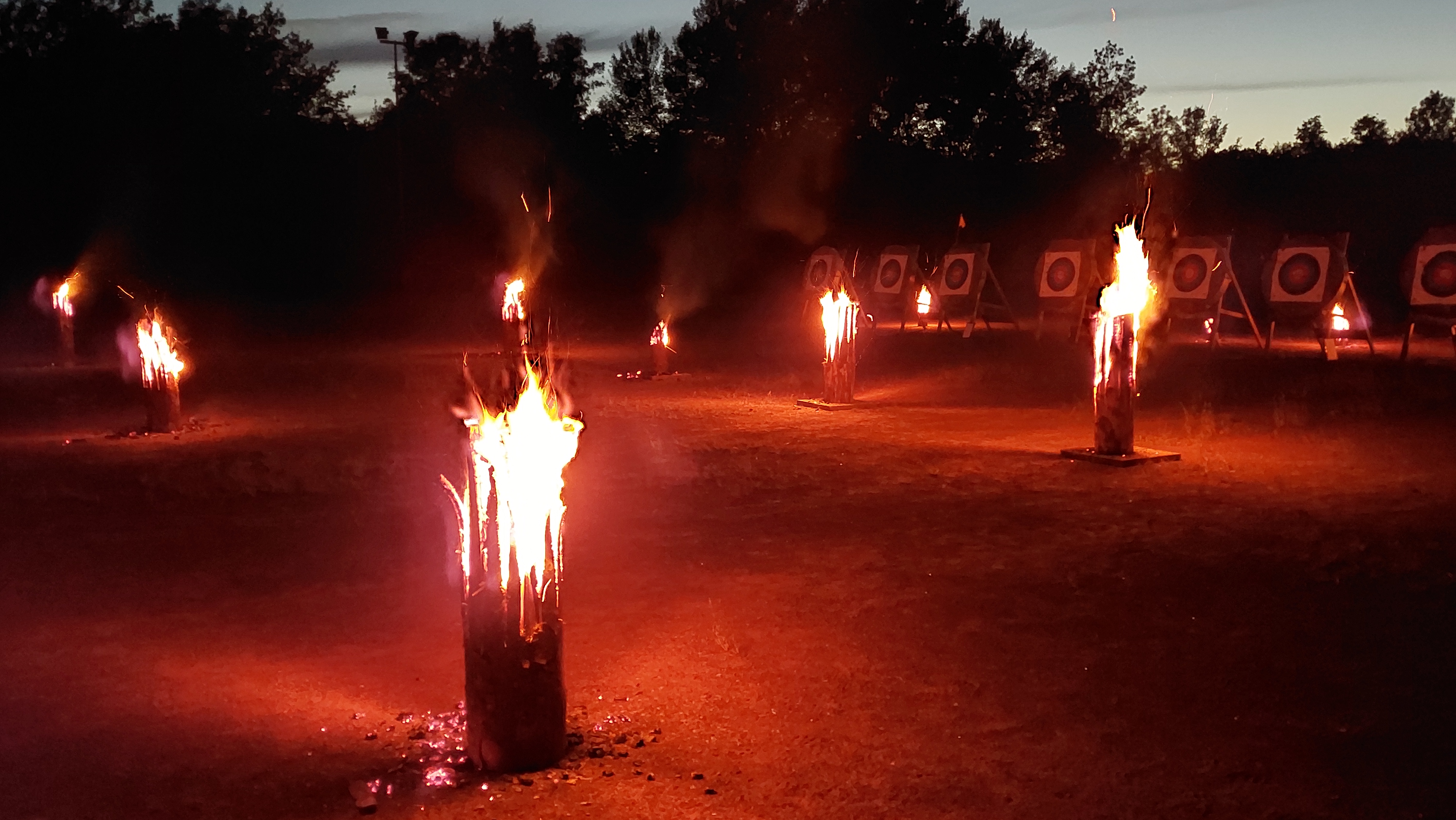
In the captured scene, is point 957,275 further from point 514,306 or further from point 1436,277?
point 1436,277

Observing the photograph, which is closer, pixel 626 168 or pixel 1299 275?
pixel 1299 275

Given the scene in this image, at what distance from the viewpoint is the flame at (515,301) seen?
856 inches

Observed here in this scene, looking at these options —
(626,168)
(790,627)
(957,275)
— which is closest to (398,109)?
(626,168)

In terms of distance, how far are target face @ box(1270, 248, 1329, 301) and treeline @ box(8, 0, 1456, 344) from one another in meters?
14.9

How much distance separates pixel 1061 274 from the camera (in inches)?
878

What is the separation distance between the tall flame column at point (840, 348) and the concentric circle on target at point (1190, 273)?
24.5 feet

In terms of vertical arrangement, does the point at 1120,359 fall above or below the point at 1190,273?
below

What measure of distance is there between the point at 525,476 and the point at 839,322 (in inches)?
438

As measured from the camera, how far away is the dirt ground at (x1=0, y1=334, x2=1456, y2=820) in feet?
13.3

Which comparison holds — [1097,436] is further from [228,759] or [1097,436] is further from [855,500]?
[228,759]

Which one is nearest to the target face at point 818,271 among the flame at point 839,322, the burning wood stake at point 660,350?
the burning wood stake at point 660,350

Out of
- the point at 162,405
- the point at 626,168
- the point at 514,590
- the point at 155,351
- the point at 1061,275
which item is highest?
the point at 626,168

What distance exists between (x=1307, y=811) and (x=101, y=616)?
18.1 feet

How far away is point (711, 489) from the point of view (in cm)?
947
